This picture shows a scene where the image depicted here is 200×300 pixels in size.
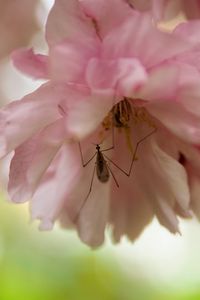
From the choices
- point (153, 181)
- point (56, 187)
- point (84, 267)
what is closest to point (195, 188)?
point (153, 181)

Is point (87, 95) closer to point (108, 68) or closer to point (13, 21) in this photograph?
point (108, 68)

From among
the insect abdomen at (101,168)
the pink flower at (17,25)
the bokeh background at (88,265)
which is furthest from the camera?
the bokeh background at (88,265)

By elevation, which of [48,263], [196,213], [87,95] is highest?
[87,95]

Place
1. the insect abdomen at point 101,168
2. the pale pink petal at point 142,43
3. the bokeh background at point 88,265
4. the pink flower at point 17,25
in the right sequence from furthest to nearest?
the bokeh background at point 88,265 → the pink flower at point 17,25 → the insect abdomen at point 101,168 → the pale pink petal at point 142,43

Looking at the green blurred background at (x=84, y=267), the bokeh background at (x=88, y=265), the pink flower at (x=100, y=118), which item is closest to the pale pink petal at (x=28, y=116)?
the pink flower at (x=100, y=118)

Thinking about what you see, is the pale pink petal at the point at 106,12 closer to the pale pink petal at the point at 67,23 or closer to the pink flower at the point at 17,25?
the pale pink petal at the point at 67,23

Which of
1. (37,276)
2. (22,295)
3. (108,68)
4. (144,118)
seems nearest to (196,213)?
(144,118)

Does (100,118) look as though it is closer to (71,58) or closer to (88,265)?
(71,58)
